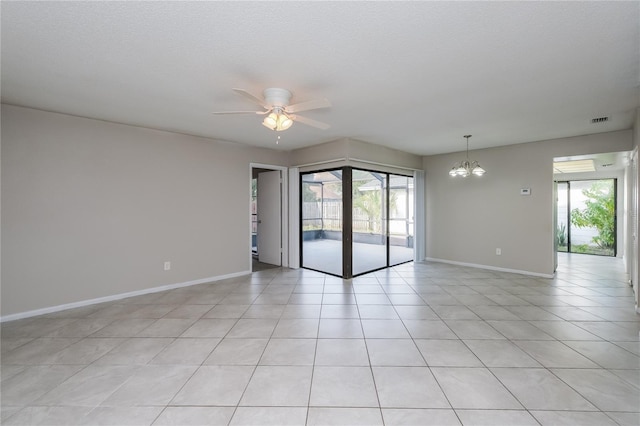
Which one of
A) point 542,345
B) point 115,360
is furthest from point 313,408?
point 542,345

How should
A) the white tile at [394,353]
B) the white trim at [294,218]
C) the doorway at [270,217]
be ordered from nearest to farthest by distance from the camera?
1. the white tile at [394,353]
2. the white trim at [294,218]
3. the doorway at [270,217]

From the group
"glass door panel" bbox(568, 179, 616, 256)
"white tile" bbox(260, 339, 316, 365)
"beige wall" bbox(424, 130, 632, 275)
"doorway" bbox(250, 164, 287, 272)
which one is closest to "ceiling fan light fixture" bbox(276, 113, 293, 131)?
"white tile" bbox(260, 339, 316, 365)

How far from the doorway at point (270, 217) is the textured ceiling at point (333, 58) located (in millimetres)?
2385

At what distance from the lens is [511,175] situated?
17.7ft

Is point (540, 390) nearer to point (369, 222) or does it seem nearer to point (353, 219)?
point (353, 219)

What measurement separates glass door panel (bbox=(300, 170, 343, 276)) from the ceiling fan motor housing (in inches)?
101

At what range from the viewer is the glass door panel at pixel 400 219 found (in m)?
6.02

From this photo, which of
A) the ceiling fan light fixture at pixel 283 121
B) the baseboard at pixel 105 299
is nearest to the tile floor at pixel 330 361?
the baseboard at pixel 105 299

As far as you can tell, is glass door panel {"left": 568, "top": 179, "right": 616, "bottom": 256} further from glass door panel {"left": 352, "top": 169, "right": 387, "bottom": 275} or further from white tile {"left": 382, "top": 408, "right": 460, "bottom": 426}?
white tile {"left": 382, "top": 408, "right": 460, "bottom": 426}

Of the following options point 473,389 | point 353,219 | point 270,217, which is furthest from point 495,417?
point 270,217

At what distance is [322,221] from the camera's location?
5.93 meters

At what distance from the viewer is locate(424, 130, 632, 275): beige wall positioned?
4.94 m

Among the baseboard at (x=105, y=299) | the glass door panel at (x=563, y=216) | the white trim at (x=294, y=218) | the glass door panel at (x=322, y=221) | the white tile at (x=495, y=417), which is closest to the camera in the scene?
the white tile at (x=495, y=417)

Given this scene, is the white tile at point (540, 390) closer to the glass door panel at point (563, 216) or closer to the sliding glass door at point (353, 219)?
the sliding glass door at point (353, 219)
